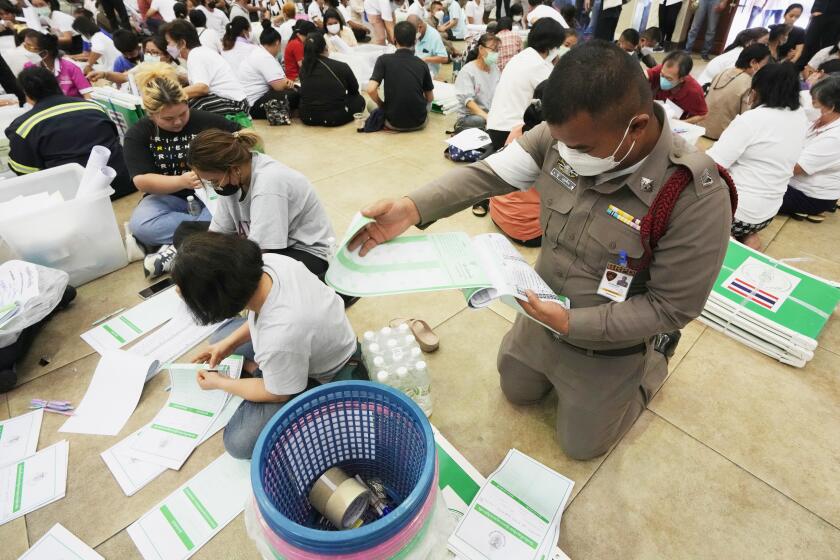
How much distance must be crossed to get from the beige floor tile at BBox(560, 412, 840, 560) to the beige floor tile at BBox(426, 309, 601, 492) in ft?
0.44

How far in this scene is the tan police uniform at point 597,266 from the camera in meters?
1.15

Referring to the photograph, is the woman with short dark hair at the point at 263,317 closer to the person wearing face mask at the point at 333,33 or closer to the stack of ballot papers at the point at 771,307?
the stack of ballot papers at the point at 771,307

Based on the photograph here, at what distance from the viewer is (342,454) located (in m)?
1.43

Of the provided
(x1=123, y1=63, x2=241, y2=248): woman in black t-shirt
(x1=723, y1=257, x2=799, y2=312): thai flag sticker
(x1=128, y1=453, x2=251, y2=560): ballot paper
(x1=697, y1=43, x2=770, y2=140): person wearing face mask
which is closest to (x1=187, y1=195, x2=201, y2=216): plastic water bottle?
(x1=123, y1=63, x2=241, y2=248): woman in black t-shirt

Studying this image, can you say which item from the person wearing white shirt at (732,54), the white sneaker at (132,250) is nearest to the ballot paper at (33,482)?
the white sneaker at (132,250)

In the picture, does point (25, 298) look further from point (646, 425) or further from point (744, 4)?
point (744, 4)

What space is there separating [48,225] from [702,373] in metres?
3.59

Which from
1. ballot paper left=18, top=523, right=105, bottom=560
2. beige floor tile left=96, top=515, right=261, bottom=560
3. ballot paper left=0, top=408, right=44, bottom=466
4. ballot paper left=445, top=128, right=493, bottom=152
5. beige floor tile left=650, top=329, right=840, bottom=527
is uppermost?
ballot paper left=445, top=128, right=493, bottom=152

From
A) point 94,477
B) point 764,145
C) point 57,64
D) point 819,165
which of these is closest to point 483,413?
point 94,477

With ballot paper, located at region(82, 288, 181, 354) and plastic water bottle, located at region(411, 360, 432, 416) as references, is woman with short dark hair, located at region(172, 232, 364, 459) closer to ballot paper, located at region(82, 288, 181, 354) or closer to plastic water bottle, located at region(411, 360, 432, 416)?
plastic water bottle, located at region(411, 360, 432, 416)

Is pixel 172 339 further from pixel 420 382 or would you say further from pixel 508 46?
pixel 508 46

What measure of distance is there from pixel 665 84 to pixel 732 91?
770 mm

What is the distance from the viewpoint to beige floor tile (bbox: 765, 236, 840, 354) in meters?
2.40

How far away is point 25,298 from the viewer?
6.88 feet
